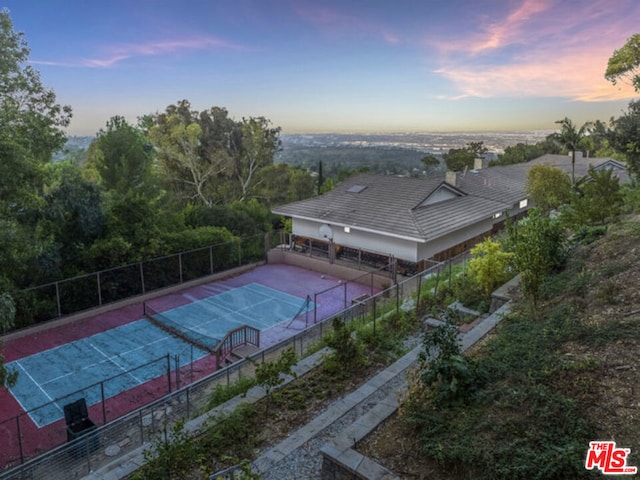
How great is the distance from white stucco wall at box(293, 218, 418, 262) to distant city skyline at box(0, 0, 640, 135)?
29.0 ft

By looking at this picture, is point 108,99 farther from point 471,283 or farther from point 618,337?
point 618,337

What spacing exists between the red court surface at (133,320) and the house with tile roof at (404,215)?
2201 mm

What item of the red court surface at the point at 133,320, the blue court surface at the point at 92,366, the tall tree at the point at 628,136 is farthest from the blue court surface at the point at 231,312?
the tall tree at the point at 628,136

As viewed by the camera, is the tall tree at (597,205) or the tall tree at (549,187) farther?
the tall tree at (549,187)

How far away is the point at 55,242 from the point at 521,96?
30121mm

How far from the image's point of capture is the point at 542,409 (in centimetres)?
443

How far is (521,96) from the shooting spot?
2964 centimetres

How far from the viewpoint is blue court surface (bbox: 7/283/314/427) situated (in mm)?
10133

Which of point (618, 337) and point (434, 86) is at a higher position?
point (434, 86)

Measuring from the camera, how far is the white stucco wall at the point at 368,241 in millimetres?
17922

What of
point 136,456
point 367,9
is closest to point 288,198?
point 367,9

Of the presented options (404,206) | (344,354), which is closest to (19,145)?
(344,354)

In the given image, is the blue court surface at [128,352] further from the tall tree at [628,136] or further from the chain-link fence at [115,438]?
the tall tree at [628,136]

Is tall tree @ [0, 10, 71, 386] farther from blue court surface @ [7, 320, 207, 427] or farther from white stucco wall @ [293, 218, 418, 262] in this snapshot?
white stucco wall @ [293, 218, 418, 262]
